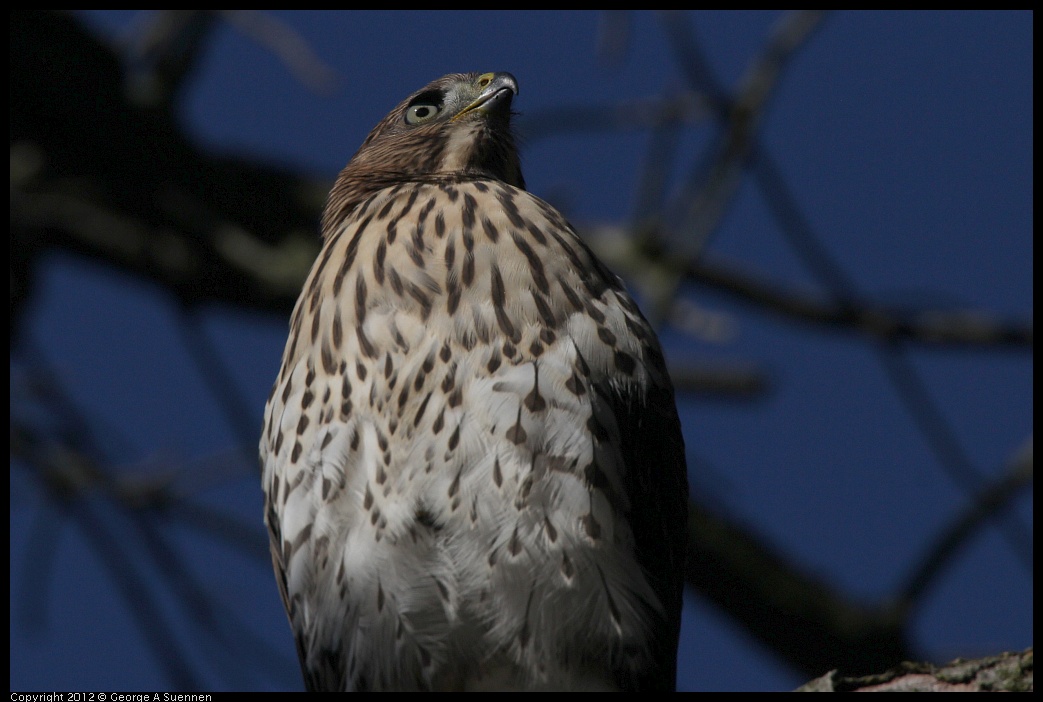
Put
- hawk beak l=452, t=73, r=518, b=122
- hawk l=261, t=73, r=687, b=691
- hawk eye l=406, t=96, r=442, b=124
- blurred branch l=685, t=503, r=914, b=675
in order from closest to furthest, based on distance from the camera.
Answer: hawk l=261, t=73, r=687, b=691 → hawk beak l=452, t=73, r=518, b=122 → hawk eye l=406, t=96, r=442, b=124 → blurred branch l=685, t=503, r=914, b=675

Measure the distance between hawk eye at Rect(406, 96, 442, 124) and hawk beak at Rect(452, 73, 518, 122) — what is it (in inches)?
5.2

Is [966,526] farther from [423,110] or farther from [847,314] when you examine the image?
[423,110]

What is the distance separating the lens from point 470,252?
4.05 meters

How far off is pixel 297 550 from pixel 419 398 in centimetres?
62

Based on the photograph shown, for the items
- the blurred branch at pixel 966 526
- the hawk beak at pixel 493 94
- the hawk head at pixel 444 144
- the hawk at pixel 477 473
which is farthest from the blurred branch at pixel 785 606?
the hawk beak at pixel 493 94

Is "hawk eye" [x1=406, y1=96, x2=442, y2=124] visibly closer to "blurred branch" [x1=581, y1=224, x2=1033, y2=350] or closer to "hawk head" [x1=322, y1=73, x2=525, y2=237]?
"hawk head" [x1=322, y1=73, x2=525, y2=237]

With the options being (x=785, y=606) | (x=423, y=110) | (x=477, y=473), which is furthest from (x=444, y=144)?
(x=785, y=606)

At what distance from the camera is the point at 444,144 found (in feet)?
16.1

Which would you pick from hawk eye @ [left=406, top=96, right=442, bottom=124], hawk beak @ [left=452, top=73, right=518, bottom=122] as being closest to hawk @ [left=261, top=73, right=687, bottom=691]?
hawk beak @ [left=452, top=73, right=518, bottom=122]

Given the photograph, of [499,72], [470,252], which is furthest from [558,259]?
[499,72]

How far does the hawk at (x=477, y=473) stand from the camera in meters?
3.66

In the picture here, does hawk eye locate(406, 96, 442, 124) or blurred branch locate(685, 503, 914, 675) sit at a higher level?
hawk eye locate(406, 96, 442, 124)

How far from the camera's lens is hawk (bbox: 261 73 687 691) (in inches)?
144
